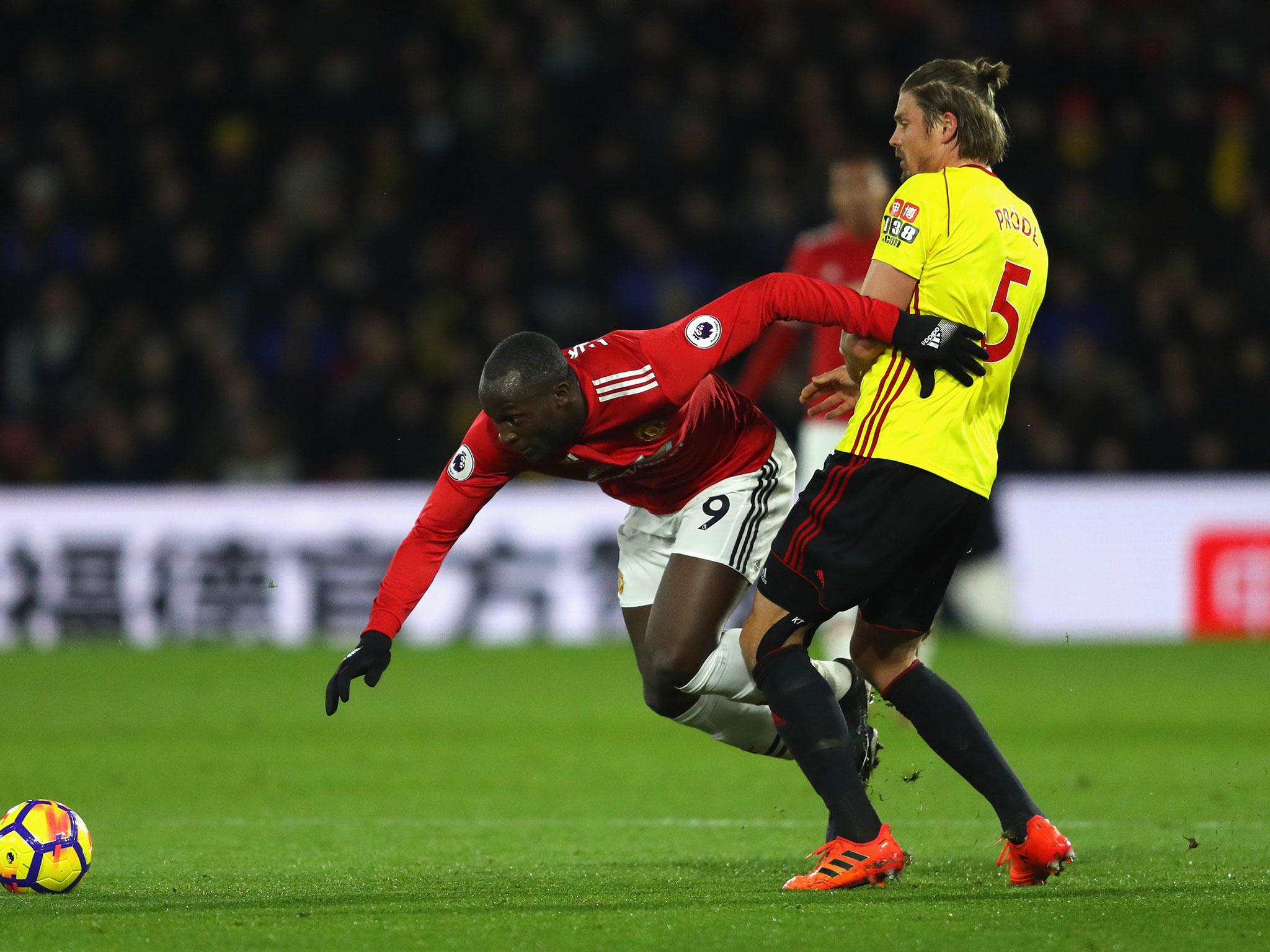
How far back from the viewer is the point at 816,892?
13.8 feet

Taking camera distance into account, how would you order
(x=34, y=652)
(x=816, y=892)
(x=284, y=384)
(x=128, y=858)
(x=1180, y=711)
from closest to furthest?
(x=816, y=892), (x=128, y=858), (x=1180, y=711), (x=34, y=652), (x=284, y=384)

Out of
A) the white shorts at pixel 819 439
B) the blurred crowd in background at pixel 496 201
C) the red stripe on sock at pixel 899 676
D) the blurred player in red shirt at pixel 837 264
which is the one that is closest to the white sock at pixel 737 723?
the red stripe on sock at pixel 899 676

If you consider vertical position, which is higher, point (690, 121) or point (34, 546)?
point (690, 121)

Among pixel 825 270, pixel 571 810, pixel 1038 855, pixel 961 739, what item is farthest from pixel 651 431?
pixel 825 270

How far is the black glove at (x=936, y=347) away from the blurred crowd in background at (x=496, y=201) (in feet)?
26.5

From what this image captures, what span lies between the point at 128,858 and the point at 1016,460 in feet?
28.4

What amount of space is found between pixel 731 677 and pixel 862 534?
797 mm

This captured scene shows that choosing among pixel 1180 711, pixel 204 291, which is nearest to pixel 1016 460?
pixel 1180 711

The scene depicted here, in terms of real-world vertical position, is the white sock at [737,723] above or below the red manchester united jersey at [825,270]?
below

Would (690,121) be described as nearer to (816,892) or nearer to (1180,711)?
(1180,711)

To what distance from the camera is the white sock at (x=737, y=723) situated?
16.4 feet

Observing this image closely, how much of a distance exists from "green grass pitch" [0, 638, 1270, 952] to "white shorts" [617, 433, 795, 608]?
30.8 inches

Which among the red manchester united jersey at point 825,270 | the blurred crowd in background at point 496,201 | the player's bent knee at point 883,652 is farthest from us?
the blurred crowd in background at point 496,201

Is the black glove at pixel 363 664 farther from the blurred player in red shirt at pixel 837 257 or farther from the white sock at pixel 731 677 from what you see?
the blurred player in red shirt at pixel 837 257
